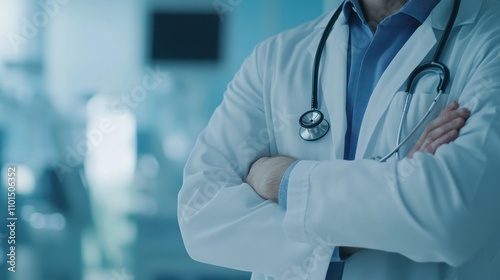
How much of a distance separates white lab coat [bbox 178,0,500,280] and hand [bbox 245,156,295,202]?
0.02 metres

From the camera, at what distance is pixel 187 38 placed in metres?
2.85

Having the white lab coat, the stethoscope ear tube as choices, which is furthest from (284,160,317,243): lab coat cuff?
the stethoscope ear tube

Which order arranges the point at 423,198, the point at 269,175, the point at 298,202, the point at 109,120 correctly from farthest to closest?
the point at 109,120, the point at 269,175, the point at 298,202, the point at 423,198

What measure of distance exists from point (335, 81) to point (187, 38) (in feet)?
5.53

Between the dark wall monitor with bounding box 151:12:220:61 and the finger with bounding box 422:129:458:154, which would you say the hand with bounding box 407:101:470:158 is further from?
the dark wall monitor with bounding box 151:12:220:61

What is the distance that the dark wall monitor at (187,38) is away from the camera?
284cm

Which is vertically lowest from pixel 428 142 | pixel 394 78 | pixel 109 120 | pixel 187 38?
pixel 109 120

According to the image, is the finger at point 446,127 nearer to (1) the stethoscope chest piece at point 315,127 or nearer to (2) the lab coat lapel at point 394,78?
(2) the lab coat lapel at point 394,78

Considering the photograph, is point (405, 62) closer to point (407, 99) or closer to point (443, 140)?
point (407, 99)

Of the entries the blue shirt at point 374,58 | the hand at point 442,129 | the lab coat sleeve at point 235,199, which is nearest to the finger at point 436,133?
the hand at point 442,129

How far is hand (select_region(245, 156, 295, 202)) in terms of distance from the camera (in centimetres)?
117

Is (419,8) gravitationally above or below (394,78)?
above

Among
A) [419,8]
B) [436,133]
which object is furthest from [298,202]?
[419,8]

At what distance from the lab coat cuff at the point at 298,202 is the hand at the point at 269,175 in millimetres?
68
